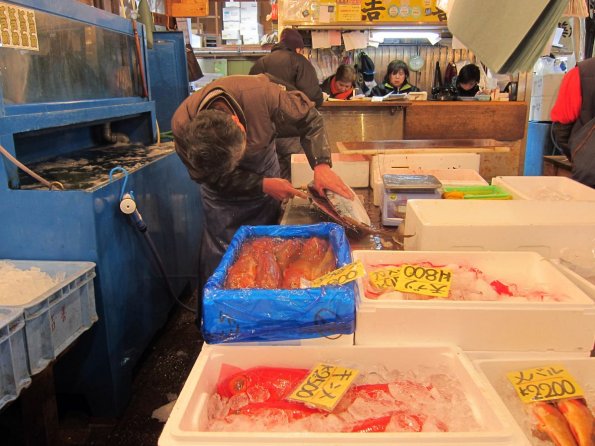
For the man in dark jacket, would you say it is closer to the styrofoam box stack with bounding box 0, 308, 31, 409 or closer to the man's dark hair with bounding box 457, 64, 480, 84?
the man's dark hair with bounding box 457, 64, 480, 84

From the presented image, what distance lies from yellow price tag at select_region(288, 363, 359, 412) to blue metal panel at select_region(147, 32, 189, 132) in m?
3.85

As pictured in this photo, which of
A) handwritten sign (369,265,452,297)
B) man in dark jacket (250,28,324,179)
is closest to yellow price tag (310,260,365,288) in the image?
handwritten sign (369,265,452,297)

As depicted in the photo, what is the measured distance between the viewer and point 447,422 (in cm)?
116

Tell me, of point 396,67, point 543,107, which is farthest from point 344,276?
point 543,107

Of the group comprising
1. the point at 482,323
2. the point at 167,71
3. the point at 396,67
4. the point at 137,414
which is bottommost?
the point at 137,414

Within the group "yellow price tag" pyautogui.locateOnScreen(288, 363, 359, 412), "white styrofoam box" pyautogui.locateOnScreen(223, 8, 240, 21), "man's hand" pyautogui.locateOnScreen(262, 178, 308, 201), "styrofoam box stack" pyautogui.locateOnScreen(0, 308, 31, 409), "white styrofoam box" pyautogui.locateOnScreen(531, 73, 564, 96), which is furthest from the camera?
"white styrofoam box" pyautogui.locateOnScreen(223, 8, 240, 21)

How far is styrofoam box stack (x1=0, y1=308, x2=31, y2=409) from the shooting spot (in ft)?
5.57

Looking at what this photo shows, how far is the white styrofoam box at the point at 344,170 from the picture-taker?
3291 mm

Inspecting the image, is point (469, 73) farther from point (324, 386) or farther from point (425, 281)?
point (324, 386)

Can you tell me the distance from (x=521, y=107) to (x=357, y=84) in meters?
2.18

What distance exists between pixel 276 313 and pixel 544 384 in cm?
71

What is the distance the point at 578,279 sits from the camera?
1.58 m

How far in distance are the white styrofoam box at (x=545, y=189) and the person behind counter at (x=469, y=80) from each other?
400cm

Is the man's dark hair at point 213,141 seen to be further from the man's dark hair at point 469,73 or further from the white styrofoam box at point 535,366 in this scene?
the man's dark hair at point 469,73
